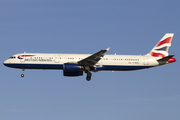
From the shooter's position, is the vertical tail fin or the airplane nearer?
the airplane

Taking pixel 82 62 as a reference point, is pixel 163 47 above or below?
above

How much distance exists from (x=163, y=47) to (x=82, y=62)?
52.4ft

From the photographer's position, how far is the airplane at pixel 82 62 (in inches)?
2402

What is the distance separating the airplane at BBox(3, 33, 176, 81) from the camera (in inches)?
2402

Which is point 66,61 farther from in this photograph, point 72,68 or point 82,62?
point 82,62

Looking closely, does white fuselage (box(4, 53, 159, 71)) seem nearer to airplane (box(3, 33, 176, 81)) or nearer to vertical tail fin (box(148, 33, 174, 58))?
airplane (box(3, 33, 176, 81))

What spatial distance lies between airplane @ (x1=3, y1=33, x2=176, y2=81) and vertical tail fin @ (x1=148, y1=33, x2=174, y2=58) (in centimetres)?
133

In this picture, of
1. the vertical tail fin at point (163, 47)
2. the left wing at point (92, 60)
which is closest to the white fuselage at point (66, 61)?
the left wing at point (92, 60)

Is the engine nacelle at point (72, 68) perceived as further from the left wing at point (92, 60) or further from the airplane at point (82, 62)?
the left wing at point (92, 60)

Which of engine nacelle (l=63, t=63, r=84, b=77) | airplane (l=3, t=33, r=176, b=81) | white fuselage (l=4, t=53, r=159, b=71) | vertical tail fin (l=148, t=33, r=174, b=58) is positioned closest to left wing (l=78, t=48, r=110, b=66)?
airplane (l=3, t=33, r=176, b=81)

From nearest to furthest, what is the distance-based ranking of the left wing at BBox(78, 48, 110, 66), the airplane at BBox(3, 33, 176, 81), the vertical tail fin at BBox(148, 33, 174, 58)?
the left wing at BBox(78, 48, 110, 66) → the airplane at BBox(3, 33, 176, 81) → the vertical tail fin at BBox(148, 33, 174, 58)

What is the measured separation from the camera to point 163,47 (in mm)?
66562

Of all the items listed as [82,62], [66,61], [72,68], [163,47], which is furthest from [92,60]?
[163,47]

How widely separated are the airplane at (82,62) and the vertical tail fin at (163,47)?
133cm
